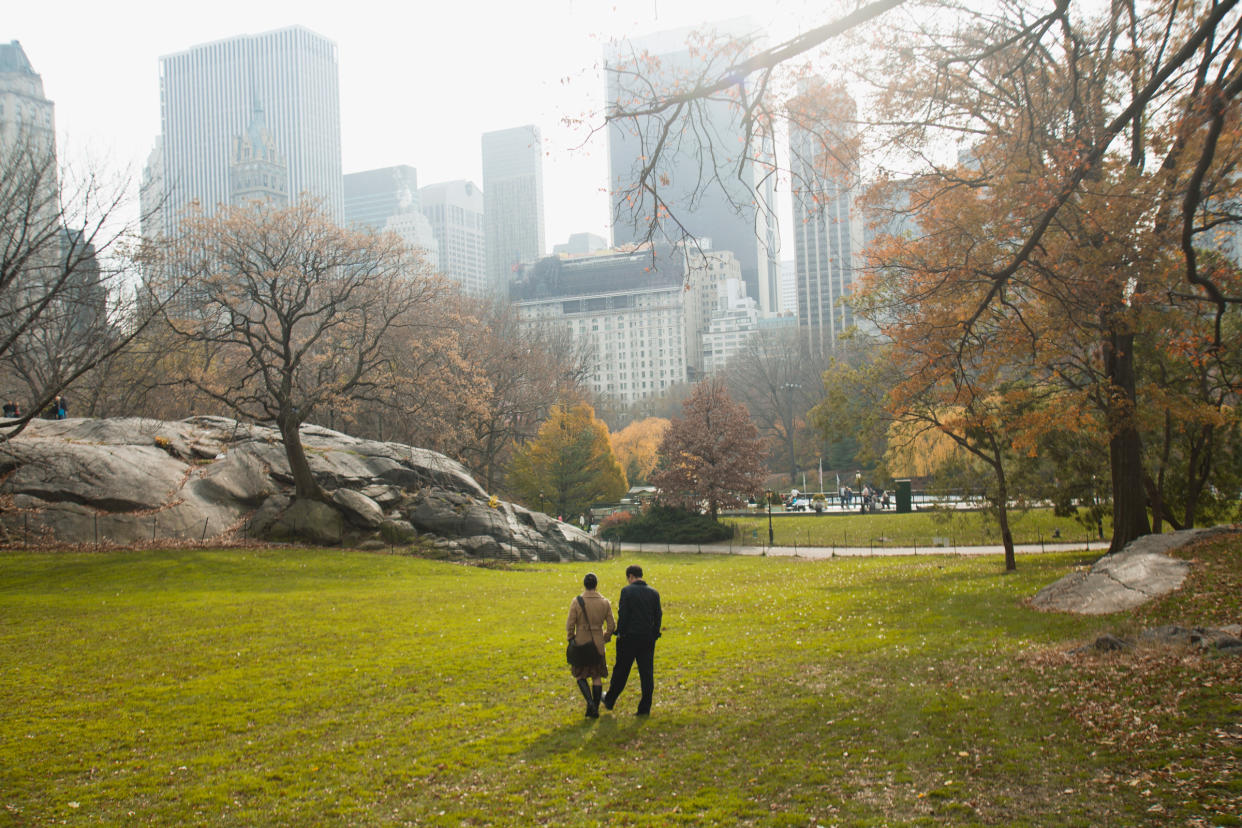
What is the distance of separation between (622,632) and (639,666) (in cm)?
39

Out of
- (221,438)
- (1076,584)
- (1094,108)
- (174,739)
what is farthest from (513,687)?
(221,438)

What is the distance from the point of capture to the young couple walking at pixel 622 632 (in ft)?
26.9

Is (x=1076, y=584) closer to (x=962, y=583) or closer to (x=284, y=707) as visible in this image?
(x=962, y=583)

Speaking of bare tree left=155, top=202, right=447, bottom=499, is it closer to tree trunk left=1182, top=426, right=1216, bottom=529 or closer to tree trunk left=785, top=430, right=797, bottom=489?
tree trunk left=1182, top=426, right=1216, bottom=529

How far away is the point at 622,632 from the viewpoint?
8227 mm

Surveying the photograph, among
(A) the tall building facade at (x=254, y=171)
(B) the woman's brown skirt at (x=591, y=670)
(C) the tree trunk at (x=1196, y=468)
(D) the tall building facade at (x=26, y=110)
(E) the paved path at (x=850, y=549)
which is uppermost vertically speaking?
(A) the tall building facade at (x=254, y=171)

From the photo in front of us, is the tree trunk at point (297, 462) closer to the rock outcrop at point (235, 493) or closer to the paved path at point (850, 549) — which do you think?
the rock outcrop at point (235, 493)

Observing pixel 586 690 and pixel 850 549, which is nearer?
pixel 586 690

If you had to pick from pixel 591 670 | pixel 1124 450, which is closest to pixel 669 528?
pixel 1124 450

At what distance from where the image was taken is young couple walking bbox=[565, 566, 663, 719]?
820 centimetres

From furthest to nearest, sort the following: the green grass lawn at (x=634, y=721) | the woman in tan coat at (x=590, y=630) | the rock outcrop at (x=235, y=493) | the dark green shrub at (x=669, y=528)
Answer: the dark green shrub at (x=669, y=528), the rock outcrop at (x=235, y=493), the woman in tan coat at (x=590, y=630), the green grass lawn at (x=634, y=721)

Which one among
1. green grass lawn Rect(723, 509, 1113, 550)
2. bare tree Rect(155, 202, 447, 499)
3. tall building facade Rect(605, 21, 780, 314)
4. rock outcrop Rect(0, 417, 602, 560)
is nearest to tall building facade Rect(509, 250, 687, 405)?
green grass lawn Rect(723, 509, 1113, 550)

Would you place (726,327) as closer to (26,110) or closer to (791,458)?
(791,458)

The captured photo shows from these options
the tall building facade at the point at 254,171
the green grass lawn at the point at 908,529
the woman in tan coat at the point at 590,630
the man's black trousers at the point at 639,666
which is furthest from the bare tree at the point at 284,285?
the tall building facade at the point at 254,171
